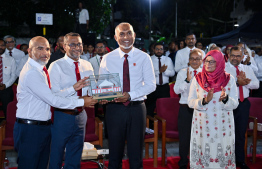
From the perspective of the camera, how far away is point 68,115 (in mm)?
3936

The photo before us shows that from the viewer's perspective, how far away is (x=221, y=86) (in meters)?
4.27

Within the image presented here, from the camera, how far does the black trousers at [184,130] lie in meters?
5.21

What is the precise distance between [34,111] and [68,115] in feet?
1.61

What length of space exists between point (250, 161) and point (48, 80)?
3.96m

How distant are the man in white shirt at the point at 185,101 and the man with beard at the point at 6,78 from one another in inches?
152

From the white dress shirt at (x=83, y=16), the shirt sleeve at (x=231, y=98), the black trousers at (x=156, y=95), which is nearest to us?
the shirt sleeve at (x=231, y=98)

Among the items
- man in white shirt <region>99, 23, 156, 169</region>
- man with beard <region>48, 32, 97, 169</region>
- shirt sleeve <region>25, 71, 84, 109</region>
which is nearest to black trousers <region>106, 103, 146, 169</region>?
man in white shirt <region>99, 23, 156, 169</region>

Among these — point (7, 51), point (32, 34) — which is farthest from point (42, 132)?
point (32, 34)

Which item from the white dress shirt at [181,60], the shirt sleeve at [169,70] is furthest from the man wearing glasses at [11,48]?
the white dress shirt at [181,60]

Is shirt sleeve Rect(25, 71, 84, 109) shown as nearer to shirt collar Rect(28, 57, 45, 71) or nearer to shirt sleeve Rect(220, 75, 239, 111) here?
shirt collar Rect(28, 57, 45, 71)

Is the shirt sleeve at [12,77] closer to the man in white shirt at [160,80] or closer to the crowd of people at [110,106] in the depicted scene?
the man in white shirt at [160,80]

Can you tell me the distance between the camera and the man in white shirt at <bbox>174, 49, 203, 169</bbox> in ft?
17.0

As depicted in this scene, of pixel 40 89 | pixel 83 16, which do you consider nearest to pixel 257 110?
pixel 40 89

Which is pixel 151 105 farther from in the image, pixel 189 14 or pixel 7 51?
pixel 189 14
